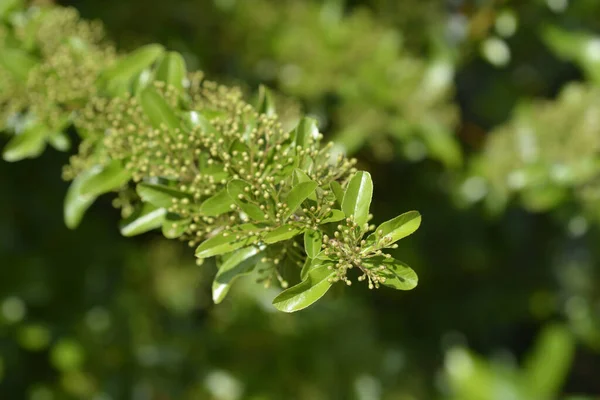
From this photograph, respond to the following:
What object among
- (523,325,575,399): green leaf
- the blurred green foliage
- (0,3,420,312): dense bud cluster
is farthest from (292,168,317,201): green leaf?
(523,325,575,399): green leaf

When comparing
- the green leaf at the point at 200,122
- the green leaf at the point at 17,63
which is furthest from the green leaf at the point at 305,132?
the green leaf at the point at 17,63

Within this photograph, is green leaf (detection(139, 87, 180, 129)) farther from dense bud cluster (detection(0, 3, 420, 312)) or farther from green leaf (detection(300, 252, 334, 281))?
green leaf (detection(300, 252, 334, 281))

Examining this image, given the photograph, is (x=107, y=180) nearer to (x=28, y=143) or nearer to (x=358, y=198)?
(x=28, y=143)

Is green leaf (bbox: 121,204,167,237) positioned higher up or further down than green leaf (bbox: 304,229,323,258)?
further down

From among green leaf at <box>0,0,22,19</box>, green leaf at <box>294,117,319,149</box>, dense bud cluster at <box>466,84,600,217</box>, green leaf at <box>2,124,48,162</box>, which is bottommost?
dense bud cluster at <box>466,84,600,217</box>

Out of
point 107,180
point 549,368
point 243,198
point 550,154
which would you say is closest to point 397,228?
point 243,198

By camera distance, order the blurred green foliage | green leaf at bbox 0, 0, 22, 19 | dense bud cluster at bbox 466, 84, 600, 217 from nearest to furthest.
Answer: green leaf at bbox 0, 0, 22, 19, dense bud cluster at bbox 466, 84, 600, 217, the blurred green foliage

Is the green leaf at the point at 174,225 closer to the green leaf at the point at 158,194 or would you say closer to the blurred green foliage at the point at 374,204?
the green leaf at the point at 158,194
